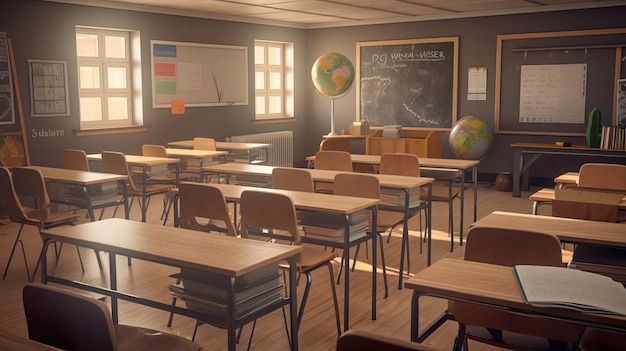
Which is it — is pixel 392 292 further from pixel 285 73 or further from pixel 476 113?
pixel 285 73

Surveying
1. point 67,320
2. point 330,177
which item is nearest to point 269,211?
point 330,177

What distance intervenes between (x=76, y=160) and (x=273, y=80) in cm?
497

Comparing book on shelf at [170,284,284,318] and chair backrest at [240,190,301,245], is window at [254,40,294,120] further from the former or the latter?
book on shelf at [170,284,284,318]

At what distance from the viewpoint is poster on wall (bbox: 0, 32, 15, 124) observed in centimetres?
661

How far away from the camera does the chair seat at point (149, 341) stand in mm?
2148

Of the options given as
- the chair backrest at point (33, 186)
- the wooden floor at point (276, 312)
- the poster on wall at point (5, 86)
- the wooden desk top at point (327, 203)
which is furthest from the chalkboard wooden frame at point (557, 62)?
the chair backrest at point (33, 186)

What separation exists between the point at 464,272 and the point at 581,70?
703 centimetres

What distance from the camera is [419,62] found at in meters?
9.53

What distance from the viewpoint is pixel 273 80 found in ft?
34.2

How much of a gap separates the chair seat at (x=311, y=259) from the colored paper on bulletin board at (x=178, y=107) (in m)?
5.39

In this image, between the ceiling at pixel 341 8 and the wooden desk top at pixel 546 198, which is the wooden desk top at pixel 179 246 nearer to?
the wooden desk top at pixel 546 198

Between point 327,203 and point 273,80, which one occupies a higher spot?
point 273,80

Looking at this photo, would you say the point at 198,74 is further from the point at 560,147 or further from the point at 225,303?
the point at 225,303

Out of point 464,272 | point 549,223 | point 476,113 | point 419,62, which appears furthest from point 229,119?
point 464,272
